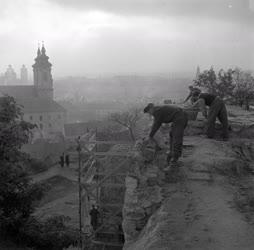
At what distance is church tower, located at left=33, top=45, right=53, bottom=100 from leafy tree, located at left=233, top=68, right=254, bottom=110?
35.7 meters

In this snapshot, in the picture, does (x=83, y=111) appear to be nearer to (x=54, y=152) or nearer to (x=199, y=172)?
(x=54, y=152)

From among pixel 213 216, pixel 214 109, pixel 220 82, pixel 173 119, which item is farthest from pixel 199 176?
pixel 220 82

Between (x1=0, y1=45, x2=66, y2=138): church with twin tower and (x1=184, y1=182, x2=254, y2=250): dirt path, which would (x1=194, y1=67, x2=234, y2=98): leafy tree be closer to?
(x1=184, y1=182, x2=254, y2=250): dirt path

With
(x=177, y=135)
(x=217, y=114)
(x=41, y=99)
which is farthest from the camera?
(x=41, y=99)

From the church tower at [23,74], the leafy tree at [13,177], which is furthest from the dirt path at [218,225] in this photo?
the church tower at [23,74]

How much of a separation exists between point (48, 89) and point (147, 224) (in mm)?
58445

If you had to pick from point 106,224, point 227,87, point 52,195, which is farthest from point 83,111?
point 106,224

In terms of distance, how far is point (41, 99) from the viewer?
2408 inches

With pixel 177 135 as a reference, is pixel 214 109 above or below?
above

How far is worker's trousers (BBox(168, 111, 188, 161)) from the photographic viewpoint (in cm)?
800

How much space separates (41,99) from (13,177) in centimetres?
5248

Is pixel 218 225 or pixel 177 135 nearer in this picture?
pixel 218 225

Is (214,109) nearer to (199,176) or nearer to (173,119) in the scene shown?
(173,119)

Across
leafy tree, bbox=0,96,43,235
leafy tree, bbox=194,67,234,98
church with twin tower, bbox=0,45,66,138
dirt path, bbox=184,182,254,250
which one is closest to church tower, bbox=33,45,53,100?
church with twin tower, bbox=0,45,66,138
